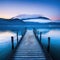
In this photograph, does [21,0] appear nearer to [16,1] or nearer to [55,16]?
[16,1]

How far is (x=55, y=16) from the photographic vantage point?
436 inches

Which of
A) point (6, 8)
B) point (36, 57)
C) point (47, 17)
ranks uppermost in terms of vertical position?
point (6, 8)

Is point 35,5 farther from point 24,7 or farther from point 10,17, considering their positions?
point 10,17

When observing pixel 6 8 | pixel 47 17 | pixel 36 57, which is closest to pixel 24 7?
pixel 6 8

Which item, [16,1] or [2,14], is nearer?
[16,1]

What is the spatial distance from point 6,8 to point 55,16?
155 inches

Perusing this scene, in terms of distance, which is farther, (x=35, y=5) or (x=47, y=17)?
(x=47, y=17)

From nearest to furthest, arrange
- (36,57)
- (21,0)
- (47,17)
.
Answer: (36,57) < (21,0) < (47,17)

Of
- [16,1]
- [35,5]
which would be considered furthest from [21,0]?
[35,5]

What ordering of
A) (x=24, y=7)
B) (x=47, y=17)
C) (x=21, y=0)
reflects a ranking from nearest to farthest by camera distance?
(x=21, y=0) < (x=24, y=7) < (x=47, y=17)

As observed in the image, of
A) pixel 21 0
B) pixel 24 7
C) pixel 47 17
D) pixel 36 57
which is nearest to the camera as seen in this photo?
pixel 36 57

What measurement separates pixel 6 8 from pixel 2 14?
0.60m

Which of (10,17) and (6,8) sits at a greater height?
(6,8)

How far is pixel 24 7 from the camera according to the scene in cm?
1078
